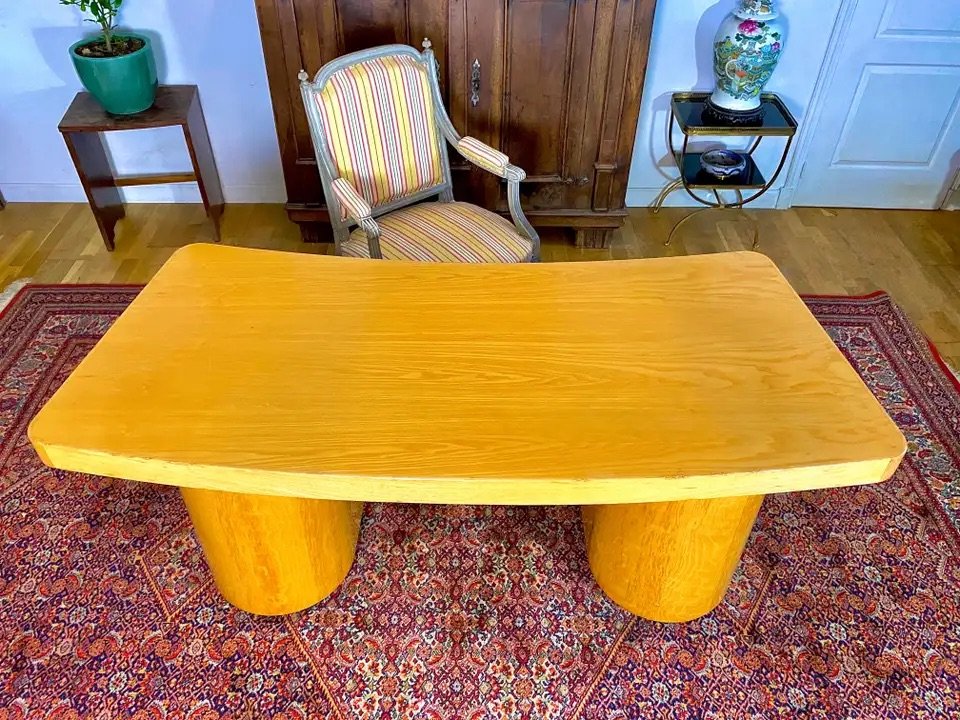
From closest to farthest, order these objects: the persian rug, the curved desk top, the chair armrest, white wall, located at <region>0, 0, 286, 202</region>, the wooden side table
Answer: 1. the curved desk top
2. the persian rug
3. the chair armrest
4. the wooden side table
5. white wall, located at <region>0, 0, 286, 202</region>

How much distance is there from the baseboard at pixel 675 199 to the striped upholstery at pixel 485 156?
1.30 meters

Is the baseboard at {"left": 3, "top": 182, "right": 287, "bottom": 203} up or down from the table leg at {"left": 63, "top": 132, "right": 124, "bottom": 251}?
down

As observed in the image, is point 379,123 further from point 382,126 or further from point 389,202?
point 389,202

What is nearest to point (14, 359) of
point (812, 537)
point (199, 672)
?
point (199, 672)

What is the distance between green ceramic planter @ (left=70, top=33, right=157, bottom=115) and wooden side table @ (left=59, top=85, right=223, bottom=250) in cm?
5

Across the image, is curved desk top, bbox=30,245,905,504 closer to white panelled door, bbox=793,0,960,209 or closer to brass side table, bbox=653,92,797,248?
brass side table, bbox=653,92,797,248

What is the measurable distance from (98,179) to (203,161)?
0.46m

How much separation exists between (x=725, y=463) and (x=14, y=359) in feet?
8.11

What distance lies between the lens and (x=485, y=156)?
2.37 meters

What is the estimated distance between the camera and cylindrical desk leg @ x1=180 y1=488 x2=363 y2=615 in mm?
1566

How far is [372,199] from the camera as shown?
2.42 metres

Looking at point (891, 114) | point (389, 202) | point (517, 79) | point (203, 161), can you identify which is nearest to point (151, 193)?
point (203, 161)

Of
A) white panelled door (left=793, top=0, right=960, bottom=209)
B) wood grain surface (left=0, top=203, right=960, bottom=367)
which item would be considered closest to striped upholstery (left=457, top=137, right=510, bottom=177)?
wood grain surface (left=0, top=203, right=960, bottom=367)

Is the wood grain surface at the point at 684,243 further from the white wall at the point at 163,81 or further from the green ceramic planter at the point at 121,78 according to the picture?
the green ceramic planter at the point at 121,78
